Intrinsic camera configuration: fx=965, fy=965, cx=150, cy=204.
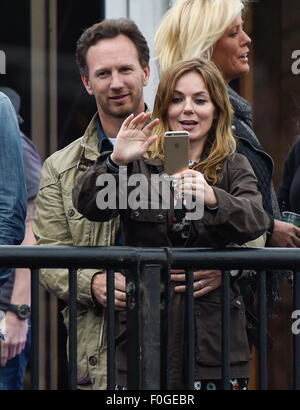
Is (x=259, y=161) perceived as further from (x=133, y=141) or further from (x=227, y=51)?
(x=133, y=141)

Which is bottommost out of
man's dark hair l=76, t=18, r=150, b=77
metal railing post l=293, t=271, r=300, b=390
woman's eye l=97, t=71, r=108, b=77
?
metal railing post l=293, t=271, r=300, b=390

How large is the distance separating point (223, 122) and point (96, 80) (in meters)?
0.66

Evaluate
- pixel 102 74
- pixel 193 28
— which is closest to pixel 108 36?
pixel 102 74

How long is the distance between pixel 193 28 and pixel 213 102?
60cm

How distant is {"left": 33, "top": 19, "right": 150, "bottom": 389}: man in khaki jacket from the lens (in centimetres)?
396

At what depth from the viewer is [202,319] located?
3.72 meters

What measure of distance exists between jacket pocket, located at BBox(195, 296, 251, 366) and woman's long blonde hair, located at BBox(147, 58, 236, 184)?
1.98 feet

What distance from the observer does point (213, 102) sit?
4023mm

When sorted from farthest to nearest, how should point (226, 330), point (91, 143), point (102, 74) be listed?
point (102, 74) < point (91, 143) < point (226, 330)

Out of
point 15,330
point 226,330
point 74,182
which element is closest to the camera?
point 226,330

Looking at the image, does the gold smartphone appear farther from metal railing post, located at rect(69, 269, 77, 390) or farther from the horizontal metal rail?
metal railing post, located at rect(69, 269, 77, 390)

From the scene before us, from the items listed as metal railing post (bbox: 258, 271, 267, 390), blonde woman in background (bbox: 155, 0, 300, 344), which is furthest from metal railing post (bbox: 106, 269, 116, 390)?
blonde woman in background (bbox: 155, 0, 300, 344)
